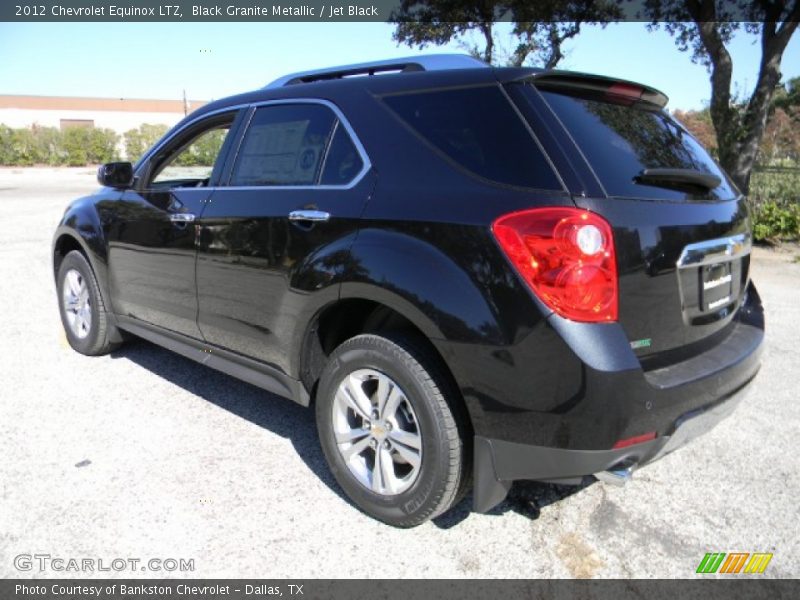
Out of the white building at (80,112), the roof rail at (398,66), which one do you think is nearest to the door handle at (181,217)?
the roof rail at (398,66)

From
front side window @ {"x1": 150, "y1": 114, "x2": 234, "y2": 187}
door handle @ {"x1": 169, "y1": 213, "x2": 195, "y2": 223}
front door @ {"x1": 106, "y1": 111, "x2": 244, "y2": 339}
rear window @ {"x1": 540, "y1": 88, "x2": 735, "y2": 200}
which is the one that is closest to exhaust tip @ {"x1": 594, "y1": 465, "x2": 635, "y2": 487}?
rear window @ {"x1": 540, "y1": 88, "x2": 735, "y2": 200}

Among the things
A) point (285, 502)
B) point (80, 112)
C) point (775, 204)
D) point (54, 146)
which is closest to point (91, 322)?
point (285, 502)

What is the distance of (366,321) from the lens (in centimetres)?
293

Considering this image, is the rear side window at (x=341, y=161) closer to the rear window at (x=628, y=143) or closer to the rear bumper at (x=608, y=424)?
the rear window at (x=628, y=143)

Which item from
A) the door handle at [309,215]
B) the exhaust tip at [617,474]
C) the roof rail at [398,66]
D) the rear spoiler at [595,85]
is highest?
the roof rail at [398,66]

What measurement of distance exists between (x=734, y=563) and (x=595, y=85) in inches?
79.1

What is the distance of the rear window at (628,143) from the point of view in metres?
2.35

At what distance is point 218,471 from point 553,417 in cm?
180

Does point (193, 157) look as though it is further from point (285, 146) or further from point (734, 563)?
point (734, 563)

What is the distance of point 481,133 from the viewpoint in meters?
2.44

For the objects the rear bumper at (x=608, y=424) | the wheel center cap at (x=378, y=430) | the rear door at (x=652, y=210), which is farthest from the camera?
the wheel center cap at (x=378, y=430)

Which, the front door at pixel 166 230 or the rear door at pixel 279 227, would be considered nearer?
the rear door at pixel 279 227

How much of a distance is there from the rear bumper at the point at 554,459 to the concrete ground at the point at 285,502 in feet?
1.24

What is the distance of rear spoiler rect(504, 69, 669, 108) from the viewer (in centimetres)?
245
